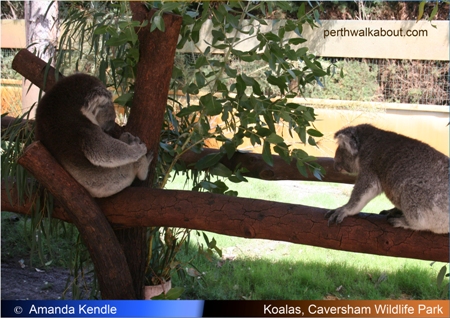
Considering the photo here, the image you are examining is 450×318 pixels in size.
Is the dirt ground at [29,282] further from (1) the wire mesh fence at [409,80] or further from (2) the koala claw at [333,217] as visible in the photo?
(1) the wire mesh fence at [409,80]

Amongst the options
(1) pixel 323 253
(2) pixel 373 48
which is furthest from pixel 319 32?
(1) pixel 323 253

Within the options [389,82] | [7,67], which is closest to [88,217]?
[389,82]

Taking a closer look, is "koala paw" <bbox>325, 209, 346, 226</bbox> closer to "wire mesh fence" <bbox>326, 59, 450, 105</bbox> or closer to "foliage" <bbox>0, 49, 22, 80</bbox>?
"wire mesh fence" <bbox>326, 59, 450, 105</bbox>

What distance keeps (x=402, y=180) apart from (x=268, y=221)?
2.01 ft

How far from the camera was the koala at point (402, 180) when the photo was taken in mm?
2053

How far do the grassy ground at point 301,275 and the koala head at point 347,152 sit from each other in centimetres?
123

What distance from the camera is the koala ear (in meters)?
2.52

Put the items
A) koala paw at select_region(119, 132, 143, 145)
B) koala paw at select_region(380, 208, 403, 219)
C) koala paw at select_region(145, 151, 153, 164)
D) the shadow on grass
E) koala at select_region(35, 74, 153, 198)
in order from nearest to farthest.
Answer: koala paw at select_region(380, 208, 403, 219) → koala at select_region(35, 74, 153, 198) → koala paw at select_region(119, 132, 143, 145) → koala paw at select_region(145, 151, 153, 164) → the shadow on grass

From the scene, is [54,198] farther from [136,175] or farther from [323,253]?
[323,253]

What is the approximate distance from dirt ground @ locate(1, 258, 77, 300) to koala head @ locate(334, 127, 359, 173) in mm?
2082

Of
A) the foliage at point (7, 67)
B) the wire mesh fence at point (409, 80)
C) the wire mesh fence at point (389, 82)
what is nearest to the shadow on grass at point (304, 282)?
the wire mesh fence at point (389, 82)
